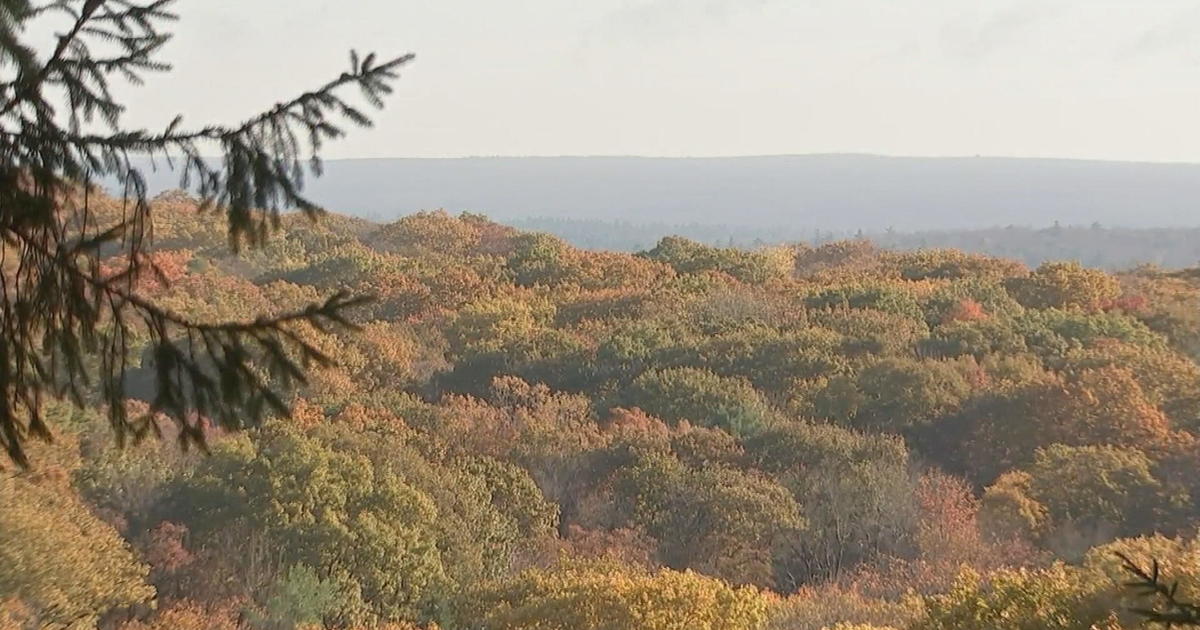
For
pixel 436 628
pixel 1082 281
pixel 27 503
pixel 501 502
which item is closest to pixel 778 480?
pixel 501 502

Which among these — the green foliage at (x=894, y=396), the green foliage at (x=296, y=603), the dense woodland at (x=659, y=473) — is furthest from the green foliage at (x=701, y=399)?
the green foliage at (x=296, y=603)

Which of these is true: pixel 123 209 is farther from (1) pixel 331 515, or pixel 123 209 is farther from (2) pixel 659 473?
(2) pixel 659 473

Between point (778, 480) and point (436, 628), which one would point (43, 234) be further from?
point (778, 480)

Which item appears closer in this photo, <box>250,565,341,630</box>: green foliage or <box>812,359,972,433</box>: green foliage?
<box>250,565,341,630</box>: green foliage

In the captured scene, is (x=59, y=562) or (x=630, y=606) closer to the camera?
(x=630, y=606)

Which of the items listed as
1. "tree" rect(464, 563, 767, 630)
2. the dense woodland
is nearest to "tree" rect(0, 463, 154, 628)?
the dense woodland

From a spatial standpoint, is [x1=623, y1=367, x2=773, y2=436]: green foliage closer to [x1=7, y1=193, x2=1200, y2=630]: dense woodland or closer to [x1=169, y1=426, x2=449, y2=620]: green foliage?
[x1=7, y1=193, x2=1200, y2=630]: dense woodland

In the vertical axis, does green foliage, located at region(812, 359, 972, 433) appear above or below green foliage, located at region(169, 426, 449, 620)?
below

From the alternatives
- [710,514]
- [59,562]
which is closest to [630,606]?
[59,562]
